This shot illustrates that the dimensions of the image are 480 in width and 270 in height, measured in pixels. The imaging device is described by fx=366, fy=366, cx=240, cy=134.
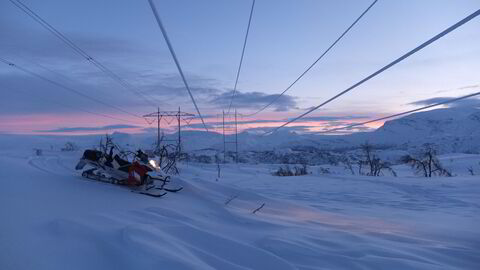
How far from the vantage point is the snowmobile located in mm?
8758

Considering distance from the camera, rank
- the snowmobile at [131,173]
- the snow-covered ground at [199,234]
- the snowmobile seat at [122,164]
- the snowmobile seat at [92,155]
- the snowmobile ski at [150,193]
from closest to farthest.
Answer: the snow-covered ground at [199,234] < the snowmobile ski at [150,193] < the snowmobile at [131,173] < the snowmobile seat at [122,164] < the snowmobile seat at [92,155]

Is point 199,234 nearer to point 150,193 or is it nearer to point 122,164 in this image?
point 150,193

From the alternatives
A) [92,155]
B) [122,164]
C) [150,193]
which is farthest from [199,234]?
[92,155]

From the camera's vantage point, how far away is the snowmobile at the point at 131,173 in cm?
876

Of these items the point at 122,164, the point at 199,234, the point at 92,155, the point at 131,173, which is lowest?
the point at 199,234

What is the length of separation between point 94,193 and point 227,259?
457 cm

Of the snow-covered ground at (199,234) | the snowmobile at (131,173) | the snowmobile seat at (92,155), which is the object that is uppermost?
the snowmobile seat at (92,155)

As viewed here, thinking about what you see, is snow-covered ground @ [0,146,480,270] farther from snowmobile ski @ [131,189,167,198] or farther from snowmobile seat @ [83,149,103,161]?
snowmobile seat @ [83,149,103,161]

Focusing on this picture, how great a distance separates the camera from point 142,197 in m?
7.75

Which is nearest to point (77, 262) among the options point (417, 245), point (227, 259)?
point (227, 259)

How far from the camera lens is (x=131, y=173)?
348 inches

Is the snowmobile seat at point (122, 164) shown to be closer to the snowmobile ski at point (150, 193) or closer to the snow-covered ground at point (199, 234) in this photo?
the snow-covered ground at point (199, 234)

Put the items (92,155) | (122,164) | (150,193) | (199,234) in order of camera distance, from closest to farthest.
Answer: (199,234) < (150,193) < (122,164) < (92,155)

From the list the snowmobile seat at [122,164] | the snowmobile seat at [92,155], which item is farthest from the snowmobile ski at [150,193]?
the snowmobile seat at [92,155]
